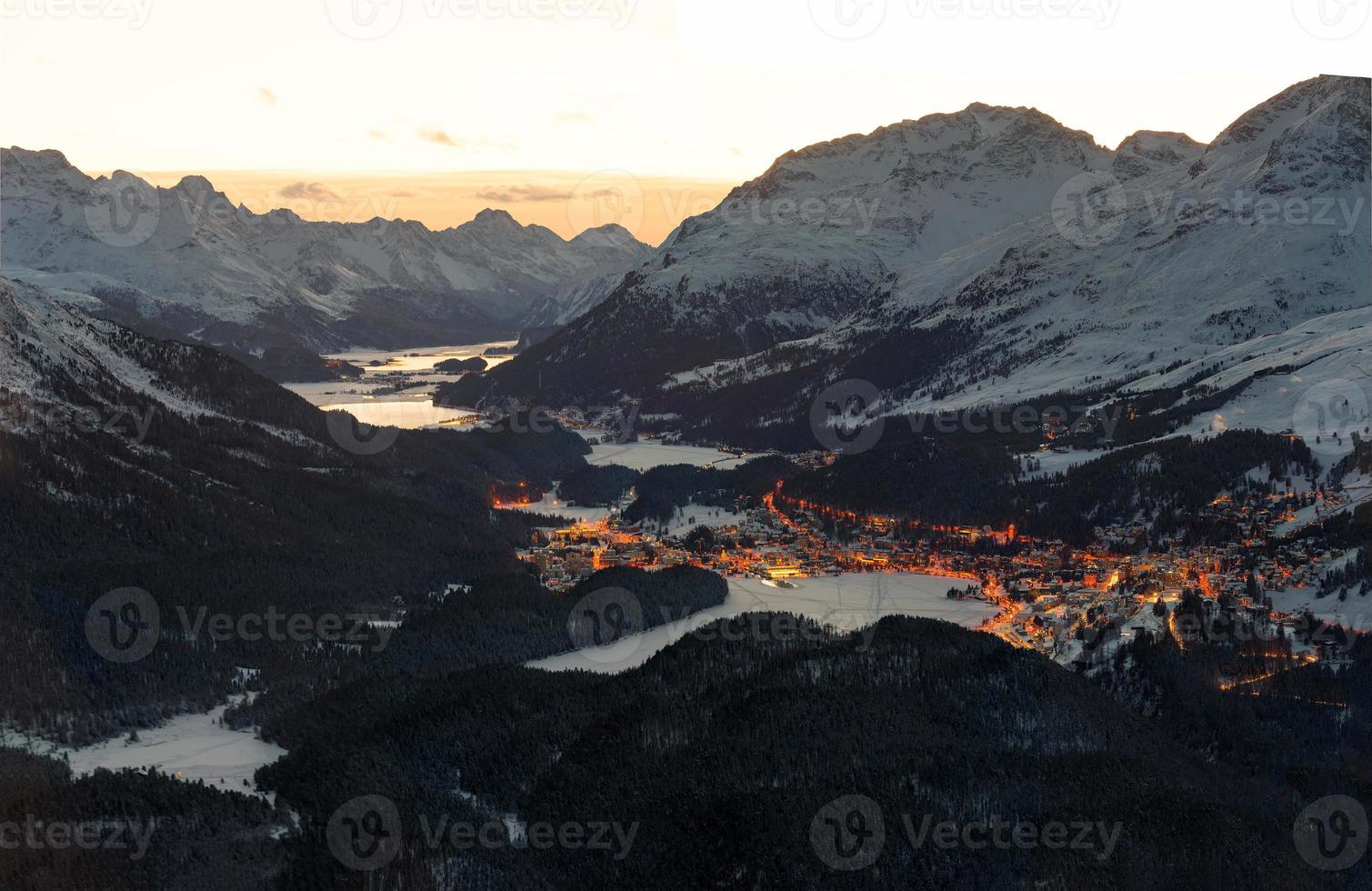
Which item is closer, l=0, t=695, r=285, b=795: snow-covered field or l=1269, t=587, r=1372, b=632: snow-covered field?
l=0, t=695, r=285, b=795: snow-covered field

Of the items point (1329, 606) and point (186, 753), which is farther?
point (1329, 606)

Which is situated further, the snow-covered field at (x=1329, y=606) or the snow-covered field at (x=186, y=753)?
the snow-covered field at (x=1329, y=606)

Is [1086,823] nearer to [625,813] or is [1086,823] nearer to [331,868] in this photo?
[625,813]

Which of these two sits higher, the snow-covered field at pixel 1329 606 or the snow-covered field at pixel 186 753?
the snow-covered field at pixel 1329 606

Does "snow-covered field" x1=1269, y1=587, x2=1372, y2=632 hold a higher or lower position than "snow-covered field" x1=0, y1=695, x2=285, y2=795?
higher

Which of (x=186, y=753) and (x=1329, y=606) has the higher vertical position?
(x=1329, y=606)

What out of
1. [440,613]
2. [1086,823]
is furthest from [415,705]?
[1086,823]

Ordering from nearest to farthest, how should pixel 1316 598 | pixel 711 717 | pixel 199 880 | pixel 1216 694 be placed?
pixel 199 880 → pixel 711 717 → pixel 1216 694 → pixel 1316 598

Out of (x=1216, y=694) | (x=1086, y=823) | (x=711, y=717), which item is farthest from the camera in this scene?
(x=1216, y=694)
